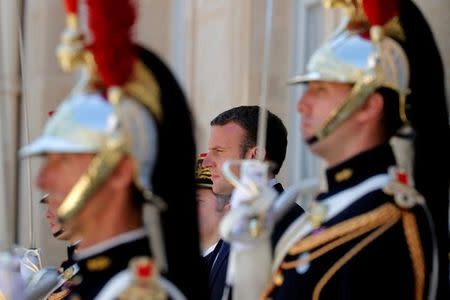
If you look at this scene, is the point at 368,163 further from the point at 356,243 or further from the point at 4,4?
the point at 4,4

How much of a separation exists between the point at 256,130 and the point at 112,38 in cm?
170

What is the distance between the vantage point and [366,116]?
12.2 feet

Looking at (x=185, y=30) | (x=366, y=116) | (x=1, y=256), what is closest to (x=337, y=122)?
(x=366, y=116)

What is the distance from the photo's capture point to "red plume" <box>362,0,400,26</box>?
377cm

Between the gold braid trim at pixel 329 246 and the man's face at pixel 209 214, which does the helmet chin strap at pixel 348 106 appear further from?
the man's face at pixel 209 214


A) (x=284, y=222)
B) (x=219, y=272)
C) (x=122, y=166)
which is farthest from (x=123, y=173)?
(x=219, y=272)

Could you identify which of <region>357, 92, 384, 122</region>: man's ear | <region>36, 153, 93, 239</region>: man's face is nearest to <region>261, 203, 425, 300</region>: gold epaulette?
<region>357, 92, 384, 122</region>: man's ear

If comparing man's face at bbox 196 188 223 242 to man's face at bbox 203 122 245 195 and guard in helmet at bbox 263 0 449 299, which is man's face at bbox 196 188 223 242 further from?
guard in helmet at bbox 263 0 449 299

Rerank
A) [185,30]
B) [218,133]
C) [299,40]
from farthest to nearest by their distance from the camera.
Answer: [185,30] → [299,40] → [218,133]

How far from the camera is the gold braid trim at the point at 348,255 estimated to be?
3.66 m

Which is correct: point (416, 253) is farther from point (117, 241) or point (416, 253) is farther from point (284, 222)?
point (117, 241)

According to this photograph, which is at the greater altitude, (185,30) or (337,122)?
(185,30)

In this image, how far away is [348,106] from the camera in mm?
3691

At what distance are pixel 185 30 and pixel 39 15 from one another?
89 cm
